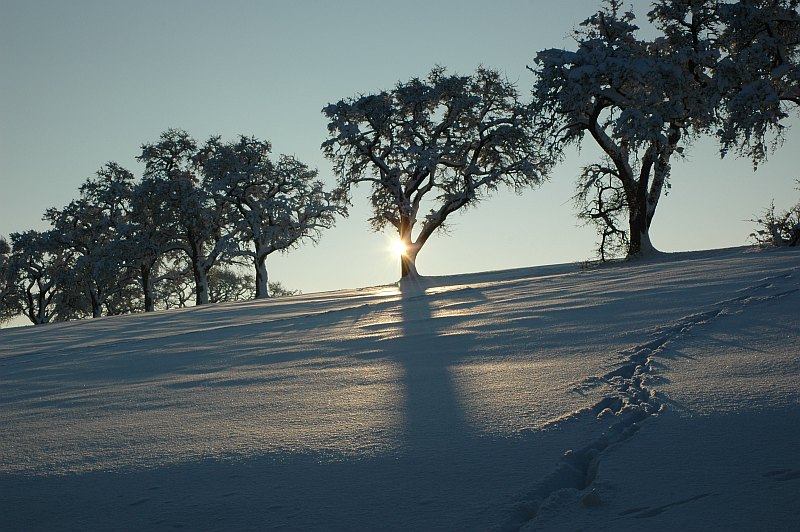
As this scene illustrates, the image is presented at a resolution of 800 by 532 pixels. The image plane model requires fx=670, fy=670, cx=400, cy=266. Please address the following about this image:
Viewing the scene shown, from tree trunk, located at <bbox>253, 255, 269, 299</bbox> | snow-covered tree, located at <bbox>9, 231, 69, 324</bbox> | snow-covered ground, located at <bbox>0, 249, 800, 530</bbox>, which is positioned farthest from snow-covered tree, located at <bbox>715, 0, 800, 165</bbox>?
snow-covered tree, located at <bbox>9, 231, 69, 324</bbox>

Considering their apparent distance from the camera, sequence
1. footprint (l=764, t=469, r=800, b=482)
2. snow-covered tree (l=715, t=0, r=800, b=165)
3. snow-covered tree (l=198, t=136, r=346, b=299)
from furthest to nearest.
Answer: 1. snow-covered tree (l=198, t=136, r=346, b=299)
2. snow-covered tree (l=715, t=0, r=800, b=165)
3. footprint (l=764, t=469, r=800, b=482)

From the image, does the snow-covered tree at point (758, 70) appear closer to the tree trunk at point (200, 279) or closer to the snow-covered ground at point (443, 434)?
the snow-covered ground at point (443, 434)

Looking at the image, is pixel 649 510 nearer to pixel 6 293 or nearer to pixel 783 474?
pixel 783 474

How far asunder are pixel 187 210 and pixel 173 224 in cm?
193

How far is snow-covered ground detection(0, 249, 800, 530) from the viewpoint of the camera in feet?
6.83

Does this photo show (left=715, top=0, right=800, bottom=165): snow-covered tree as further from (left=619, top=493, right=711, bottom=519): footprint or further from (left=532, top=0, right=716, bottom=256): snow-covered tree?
(left=619, top=493, right=711, bottom=519): footprint

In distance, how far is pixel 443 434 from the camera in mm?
2842

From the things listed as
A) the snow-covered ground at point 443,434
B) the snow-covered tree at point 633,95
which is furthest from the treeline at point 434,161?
the snow-covered ground at point 443,434

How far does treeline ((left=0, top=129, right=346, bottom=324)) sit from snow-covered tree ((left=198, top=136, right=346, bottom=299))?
0.16 feet

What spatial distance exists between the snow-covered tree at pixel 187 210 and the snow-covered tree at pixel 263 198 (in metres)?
0.75

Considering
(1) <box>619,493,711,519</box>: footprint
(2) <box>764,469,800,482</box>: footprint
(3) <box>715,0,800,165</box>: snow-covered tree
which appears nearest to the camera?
(1) <box>619,493,711,519</box>: footprint

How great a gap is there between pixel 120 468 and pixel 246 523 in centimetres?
95

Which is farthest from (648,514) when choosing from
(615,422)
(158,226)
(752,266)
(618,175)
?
(158,226)

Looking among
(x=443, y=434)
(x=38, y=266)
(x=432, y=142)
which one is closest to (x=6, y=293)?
(x=38, y=266)
